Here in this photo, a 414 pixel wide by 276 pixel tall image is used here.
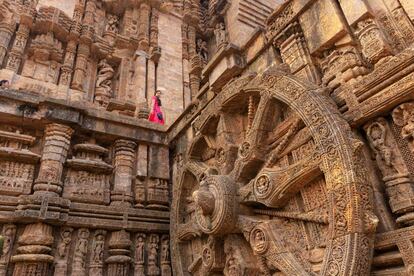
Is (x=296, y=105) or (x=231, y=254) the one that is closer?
(x=296, y=105)

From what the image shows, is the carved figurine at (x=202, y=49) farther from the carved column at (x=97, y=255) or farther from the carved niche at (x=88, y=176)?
the carved column at (x=97, y=255)

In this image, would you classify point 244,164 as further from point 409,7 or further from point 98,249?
point 98,249

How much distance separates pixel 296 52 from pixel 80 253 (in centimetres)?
495

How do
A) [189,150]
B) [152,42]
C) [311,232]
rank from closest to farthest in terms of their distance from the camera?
[311,232]
[189,150]
[152,42]

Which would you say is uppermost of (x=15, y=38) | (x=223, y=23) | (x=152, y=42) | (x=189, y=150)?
(x=223, y=23)

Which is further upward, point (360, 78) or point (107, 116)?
point (107, 116)

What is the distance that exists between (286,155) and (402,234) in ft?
5.13

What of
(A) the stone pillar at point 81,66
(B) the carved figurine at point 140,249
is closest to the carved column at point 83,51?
(A) the stone pillar at point 81,66

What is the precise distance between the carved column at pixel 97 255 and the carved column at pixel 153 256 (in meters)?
0.88

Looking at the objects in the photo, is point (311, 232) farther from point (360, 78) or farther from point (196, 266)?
point (196, 266)

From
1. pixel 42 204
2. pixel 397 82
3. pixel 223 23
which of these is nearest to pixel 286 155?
pixel 397 82

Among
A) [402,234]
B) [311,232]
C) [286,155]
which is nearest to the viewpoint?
[402,234]

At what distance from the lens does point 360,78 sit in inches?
131

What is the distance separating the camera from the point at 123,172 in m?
6.54
